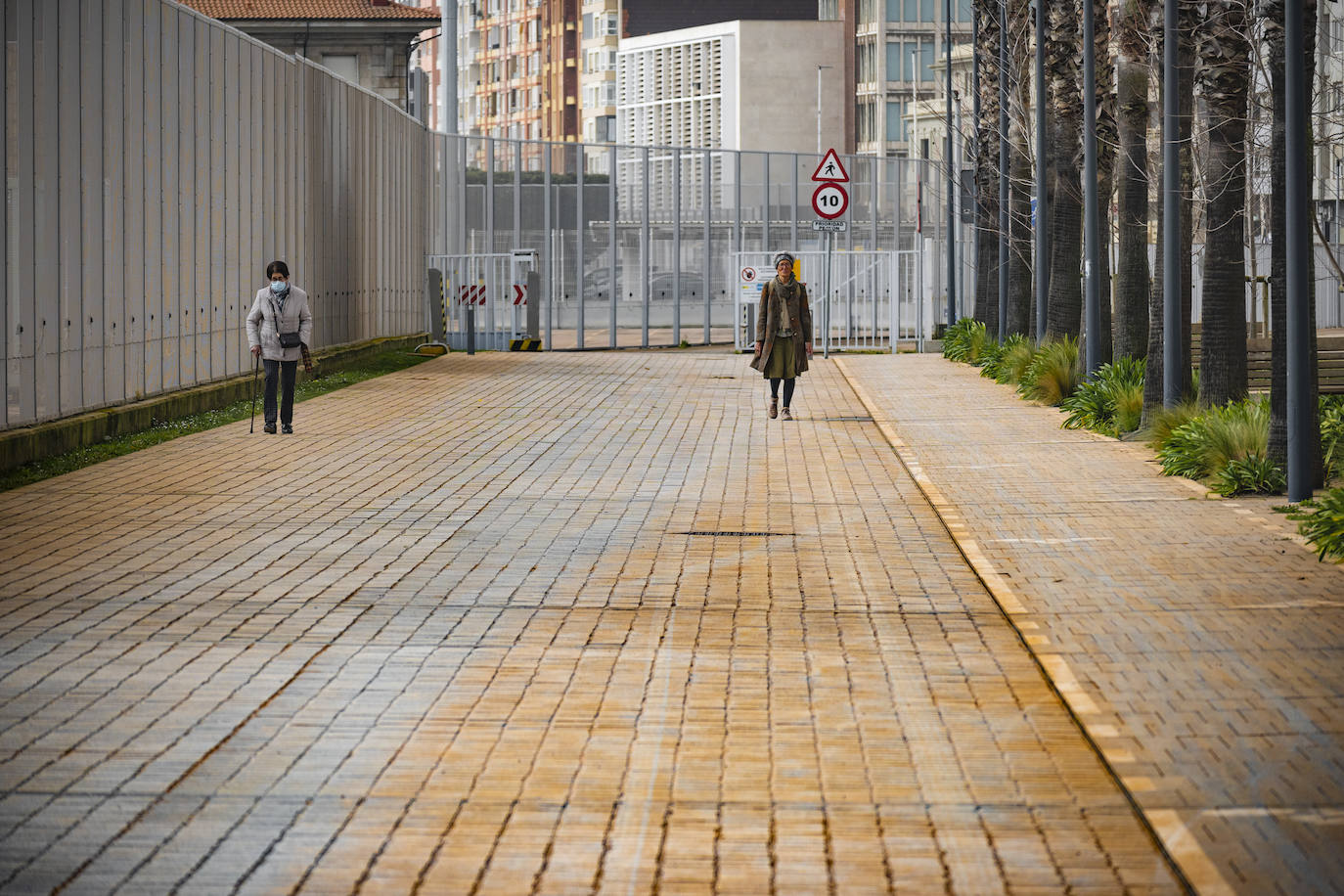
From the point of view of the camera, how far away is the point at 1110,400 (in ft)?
67.8

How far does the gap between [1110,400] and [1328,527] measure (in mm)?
9523

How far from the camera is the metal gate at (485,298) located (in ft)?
133

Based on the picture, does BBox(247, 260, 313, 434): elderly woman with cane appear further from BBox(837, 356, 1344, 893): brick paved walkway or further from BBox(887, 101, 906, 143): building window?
BBox(887, 101, 906, 143): building window

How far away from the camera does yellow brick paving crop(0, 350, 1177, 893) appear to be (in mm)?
5543

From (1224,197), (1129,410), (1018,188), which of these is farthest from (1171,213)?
(1018,188)

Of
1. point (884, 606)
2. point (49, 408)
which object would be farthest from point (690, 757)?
point (49, 408)

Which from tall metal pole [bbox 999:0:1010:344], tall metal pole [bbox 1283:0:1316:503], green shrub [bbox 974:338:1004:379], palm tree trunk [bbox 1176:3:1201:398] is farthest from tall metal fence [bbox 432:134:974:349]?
tall metal pole [bbox 1283:0:1316:503]

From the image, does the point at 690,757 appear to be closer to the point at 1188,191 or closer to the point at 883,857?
the point at 883,857

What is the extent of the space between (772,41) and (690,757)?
116721 mm

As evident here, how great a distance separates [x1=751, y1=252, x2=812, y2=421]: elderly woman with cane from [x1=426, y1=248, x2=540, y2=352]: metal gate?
18023 millimetres

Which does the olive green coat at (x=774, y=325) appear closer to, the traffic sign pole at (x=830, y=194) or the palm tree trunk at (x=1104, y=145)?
the palm tree trunk at (x=1104, y=145)

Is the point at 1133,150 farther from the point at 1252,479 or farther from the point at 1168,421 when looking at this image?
the point at 1252,479

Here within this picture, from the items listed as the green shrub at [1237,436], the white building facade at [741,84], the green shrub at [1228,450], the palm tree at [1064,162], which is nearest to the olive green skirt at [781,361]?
the green shrub at [1228,450]

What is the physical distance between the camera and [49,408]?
1769 centimetres
